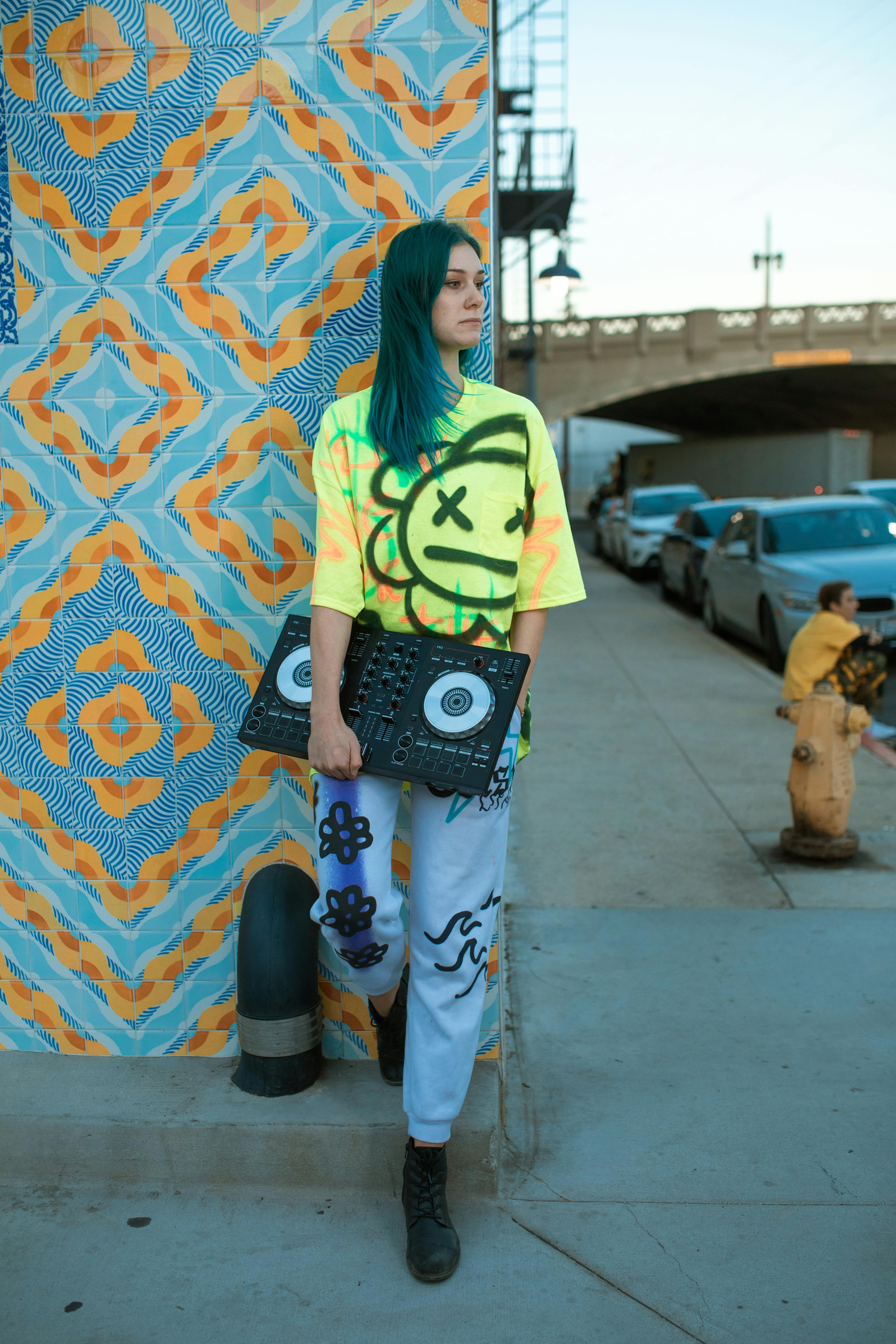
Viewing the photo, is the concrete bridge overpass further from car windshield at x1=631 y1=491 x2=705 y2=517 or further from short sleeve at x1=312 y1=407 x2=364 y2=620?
short sleeve at x1=312 y1=407 x2=364 y2=620

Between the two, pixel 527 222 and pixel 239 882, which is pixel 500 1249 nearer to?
pixel 239 882

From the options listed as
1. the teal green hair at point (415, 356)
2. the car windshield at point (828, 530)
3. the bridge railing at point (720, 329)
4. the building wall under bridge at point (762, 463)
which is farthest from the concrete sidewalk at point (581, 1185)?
the bridge railing at point (720, 329)

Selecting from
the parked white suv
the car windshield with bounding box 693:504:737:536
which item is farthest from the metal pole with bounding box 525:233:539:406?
the car windshield with bounding box 693:504:737:536

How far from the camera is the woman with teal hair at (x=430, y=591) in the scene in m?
2.30

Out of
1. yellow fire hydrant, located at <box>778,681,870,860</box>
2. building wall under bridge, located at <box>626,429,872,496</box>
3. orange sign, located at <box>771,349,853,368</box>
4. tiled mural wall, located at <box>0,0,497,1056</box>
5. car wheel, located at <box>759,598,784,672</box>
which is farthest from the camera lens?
orange sign, located at <box>771,349,853,368</box>

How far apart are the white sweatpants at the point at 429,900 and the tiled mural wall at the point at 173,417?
50 cm

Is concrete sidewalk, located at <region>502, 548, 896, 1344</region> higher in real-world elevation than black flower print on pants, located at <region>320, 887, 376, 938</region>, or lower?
lower

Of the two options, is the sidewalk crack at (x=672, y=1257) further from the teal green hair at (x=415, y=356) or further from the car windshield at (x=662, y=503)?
the car windshield at (x=662, y=503)

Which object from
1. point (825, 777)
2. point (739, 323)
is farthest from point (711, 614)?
point (739, 323)

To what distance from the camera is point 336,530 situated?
7.59 feet

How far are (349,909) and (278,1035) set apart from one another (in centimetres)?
57

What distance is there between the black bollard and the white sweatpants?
0.34 meters

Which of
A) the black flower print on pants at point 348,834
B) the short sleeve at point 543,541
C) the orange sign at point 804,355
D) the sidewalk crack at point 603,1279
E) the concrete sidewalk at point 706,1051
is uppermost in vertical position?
the orange sign at point 804,355

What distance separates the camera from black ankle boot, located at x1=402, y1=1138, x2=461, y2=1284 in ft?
7.56
